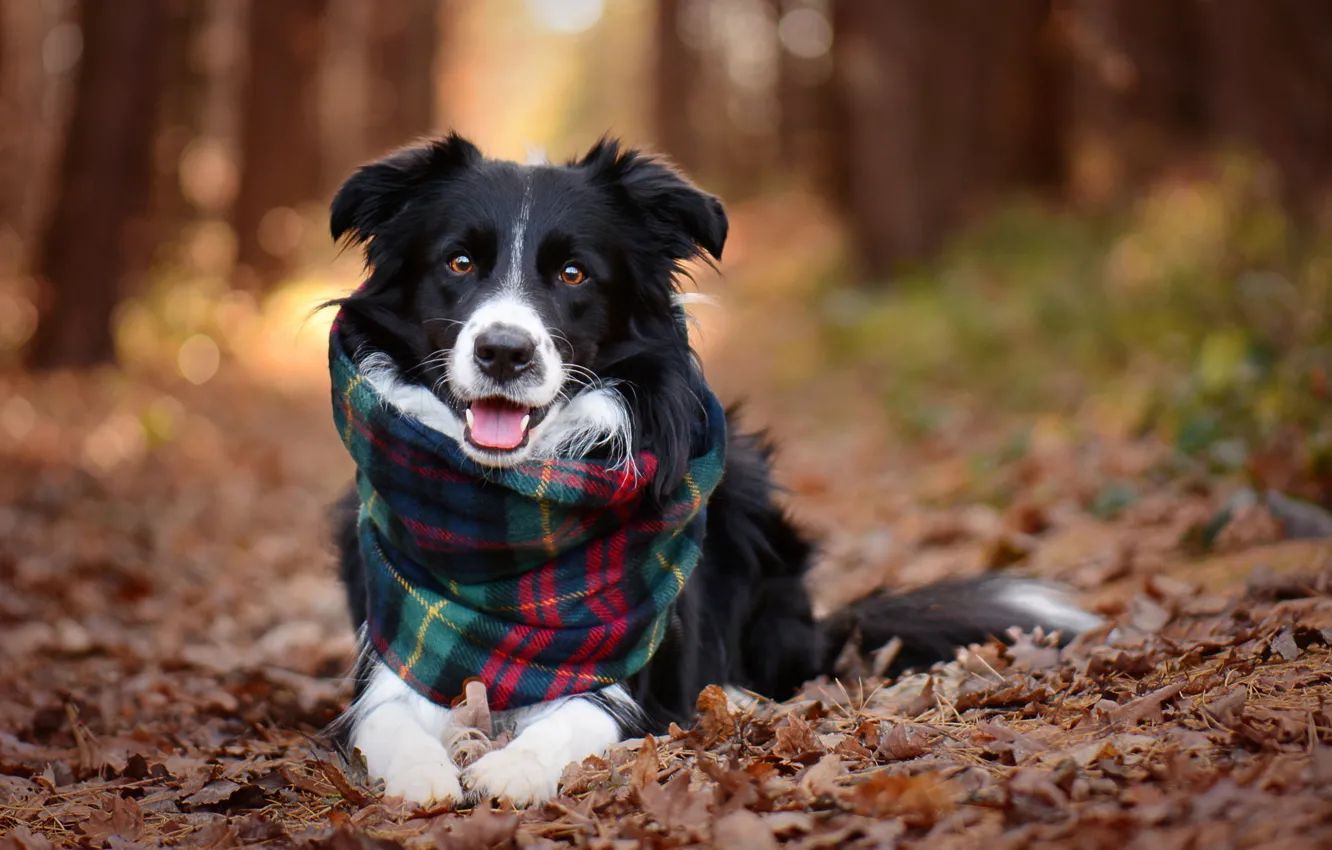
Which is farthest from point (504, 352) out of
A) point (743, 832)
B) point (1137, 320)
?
point (1137, 320)

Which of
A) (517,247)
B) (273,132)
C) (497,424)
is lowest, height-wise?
(497,424)

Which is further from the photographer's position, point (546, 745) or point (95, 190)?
point (95, 190)

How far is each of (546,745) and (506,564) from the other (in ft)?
1.91

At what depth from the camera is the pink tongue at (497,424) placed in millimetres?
3660

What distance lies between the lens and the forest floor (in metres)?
2.79

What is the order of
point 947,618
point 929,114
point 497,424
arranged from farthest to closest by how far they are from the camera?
point 929,114 → point 947,618 → point 497,424

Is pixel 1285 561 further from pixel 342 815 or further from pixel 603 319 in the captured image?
pixel 342 815

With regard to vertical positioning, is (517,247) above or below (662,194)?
below

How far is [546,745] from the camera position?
135 inches

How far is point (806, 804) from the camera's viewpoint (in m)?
2.92

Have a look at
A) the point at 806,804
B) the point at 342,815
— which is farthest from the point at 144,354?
the point at 806,804

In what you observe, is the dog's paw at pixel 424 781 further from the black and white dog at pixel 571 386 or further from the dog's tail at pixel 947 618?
the dog's tail at pixel 947 618

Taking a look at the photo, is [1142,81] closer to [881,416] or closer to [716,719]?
[881,416]

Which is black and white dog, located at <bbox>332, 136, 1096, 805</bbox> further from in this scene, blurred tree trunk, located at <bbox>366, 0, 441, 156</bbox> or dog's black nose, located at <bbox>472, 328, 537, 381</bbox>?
blurred tree trunk, located at <bbox>366, 0, 441, 156</bbox>
